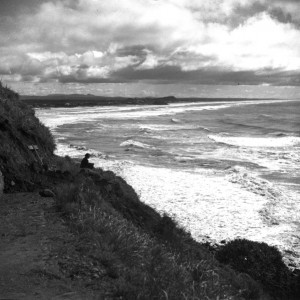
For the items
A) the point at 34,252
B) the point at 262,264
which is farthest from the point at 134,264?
the point at 262,264

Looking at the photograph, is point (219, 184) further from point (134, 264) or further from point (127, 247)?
point (134, 264)

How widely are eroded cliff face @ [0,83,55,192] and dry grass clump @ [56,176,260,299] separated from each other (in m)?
1.57

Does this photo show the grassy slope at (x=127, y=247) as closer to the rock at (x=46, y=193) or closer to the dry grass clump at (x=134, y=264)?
the dry grass clump at (x=134, y=264)

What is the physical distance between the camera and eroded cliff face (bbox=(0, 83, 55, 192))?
1012 centimetres

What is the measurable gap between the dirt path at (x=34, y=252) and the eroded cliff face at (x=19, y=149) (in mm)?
1119

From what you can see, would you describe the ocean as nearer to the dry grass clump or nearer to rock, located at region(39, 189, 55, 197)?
the dry grass clump

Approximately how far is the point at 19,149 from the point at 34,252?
6.26 m

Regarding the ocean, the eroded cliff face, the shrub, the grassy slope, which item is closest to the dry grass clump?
the grassy slope

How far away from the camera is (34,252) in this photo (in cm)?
634

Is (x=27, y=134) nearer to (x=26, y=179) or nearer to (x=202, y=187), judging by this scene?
(x=26, y=179)

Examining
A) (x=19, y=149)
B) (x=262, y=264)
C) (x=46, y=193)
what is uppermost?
(x=19, y=149)

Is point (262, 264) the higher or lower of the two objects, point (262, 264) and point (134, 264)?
the lower

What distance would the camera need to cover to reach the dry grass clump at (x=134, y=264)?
5.49 metres

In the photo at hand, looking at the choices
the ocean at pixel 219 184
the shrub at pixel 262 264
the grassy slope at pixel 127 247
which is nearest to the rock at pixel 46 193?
the grassy slope at pixel 127 247
